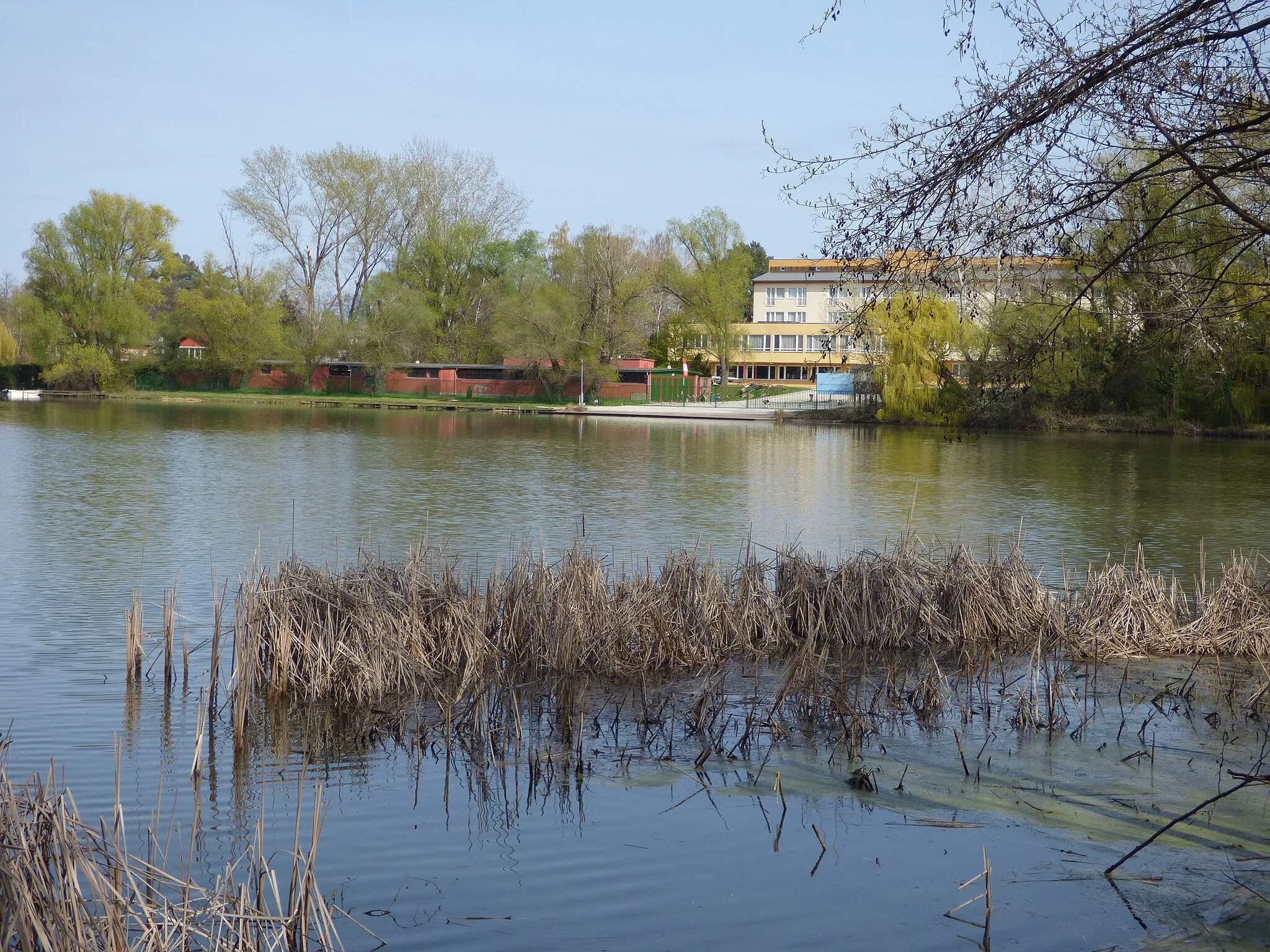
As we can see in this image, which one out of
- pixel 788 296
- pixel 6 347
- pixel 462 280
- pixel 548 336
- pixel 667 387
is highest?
pixel 788 296

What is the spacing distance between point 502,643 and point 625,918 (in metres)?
4.30

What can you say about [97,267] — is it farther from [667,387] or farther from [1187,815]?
[1187,815]

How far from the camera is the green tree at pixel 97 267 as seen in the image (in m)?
75.6

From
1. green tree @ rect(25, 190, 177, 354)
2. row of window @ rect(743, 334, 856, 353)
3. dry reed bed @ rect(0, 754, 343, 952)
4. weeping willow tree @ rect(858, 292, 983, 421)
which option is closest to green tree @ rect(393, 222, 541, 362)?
green tree @ rect(25, 190, 177, 354)

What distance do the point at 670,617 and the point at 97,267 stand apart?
77.0m

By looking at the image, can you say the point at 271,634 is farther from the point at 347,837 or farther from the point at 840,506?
the point at 840,506

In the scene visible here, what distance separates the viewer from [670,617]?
1050cm

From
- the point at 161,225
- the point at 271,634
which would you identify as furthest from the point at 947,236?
the point at 161,225

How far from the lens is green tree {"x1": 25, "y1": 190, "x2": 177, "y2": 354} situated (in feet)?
248

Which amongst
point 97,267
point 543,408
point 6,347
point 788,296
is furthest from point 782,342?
point 6,347

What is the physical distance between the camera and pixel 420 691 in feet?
30.0

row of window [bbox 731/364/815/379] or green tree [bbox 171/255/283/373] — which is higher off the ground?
green tree [bbox 171/255/283/373]

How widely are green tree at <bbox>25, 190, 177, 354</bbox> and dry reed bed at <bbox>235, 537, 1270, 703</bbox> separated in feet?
242

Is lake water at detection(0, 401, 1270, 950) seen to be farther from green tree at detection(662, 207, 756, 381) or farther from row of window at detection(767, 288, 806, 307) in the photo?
row of window at detection(767, 288, 806, 307)
